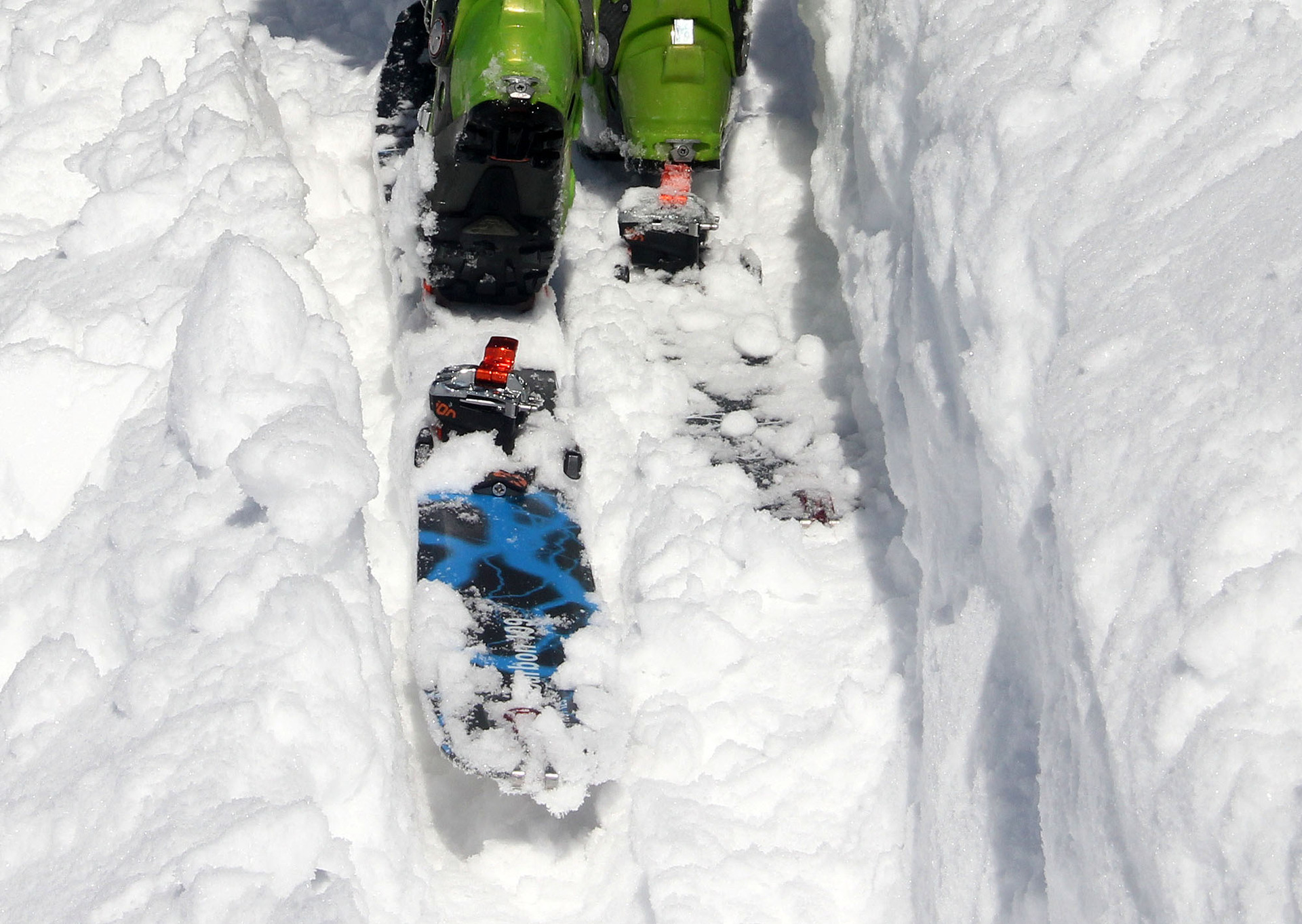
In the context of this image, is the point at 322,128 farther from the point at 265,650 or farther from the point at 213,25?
the point at 265,650

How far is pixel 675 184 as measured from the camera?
4.97 m

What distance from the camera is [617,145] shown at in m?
5.25

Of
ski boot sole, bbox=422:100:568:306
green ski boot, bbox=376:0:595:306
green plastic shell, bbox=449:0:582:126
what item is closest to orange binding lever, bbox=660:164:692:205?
green ski boot, bbox=376:0:595:306

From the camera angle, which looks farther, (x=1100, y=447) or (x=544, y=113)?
(x=544, y=113)

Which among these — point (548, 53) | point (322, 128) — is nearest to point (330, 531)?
point (548, 53)

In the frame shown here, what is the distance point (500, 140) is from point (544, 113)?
156mm

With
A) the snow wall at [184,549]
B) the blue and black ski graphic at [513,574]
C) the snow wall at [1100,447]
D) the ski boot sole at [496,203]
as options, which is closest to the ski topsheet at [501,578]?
the blue and black ski graphic at [513,574]

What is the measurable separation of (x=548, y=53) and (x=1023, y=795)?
2675 mm

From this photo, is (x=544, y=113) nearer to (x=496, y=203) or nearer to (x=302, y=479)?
(x=496, y=203)

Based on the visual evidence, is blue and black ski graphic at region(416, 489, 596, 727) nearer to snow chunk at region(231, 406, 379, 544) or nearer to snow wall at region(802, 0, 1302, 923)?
snow chunk at region(231, 406, 379, 544)

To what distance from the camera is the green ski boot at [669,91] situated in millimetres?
4930

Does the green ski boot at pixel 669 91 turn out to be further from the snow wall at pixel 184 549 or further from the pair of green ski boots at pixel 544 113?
the snow wall at pixel 184 549

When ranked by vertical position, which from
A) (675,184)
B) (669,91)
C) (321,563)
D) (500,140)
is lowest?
(321,563)

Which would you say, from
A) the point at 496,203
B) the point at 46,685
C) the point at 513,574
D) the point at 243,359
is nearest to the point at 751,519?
the point at 513,574
